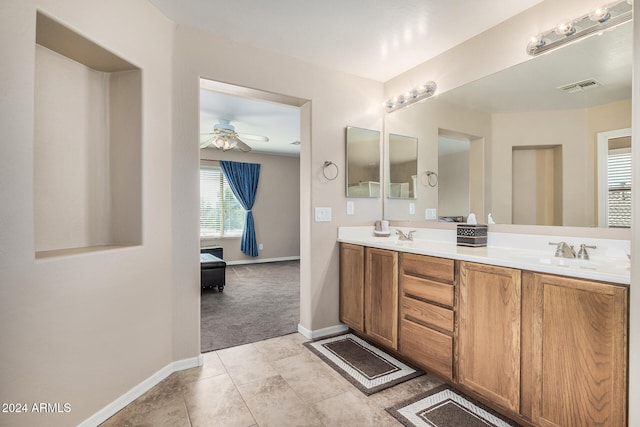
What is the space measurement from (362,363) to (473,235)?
1.20 meters

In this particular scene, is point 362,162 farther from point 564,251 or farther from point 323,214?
point 564,251

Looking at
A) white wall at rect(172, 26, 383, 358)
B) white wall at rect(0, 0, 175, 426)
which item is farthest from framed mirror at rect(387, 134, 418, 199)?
white wall at rect(0, 0, 175, 426)

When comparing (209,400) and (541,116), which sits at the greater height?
(541,116)

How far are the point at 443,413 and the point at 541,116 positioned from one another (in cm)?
184

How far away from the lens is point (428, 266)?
1869 mm

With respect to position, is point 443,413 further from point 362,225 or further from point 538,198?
point 362,225

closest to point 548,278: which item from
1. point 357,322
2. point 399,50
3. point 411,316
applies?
point 411,316

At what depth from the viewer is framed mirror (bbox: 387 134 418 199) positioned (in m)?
2.80

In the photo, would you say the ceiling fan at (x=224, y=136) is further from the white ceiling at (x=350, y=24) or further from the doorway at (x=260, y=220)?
the white ceiling at (x=350, y=24)

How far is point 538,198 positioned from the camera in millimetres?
1867

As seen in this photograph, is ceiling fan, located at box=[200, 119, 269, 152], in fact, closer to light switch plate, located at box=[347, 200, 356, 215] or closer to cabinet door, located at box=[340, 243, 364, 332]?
light switch plate, located at box=[347, 200, 356, 215]

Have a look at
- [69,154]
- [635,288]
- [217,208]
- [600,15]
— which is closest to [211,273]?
[217,208]

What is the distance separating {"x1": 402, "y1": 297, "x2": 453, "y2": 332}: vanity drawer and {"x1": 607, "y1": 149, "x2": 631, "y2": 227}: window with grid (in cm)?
97

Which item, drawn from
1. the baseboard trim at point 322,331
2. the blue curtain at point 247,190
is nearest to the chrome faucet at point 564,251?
the baseboard trim at point 322,331
